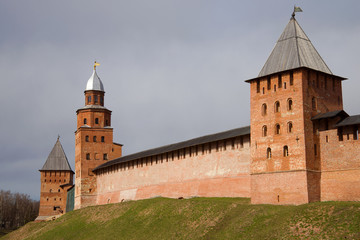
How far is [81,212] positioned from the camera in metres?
46.1

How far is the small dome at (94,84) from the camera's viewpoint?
182 ft

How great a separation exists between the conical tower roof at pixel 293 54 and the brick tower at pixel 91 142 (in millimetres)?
27700

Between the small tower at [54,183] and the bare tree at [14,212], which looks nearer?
the small tower at [54,183]

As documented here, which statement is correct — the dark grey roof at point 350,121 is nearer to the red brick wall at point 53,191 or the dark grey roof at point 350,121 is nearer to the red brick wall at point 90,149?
the red brick wall at point 90,149

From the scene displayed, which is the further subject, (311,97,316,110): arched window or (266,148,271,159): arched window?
(266,148,271,159): arched window

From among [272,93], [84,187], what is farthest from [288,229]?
[84,187]

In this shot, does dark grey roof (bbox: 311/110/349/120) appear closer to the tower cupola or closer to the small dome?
the tower cupola

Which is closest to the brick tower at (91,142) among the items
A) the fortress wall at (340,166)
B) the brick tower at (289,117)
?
the brick tower at (289,117)

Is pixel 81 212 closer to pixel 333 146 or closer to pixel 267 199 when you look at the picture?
pixel 267 199

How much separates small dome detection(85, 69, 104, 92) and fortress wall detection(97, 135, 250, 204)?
35.0 ft

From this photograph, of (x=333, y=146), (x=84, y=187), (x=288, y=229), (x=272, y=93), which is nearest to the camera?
(x=288, y=229)

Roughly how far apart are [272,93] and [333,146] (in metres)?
4.60

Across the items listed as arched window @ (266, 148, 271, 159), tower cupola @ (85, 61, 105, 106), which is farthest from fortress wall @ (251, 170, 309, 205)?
tower cupola @ (85, 61, 105, 106)

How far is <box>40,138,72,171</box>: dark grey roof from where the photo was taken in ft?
220
